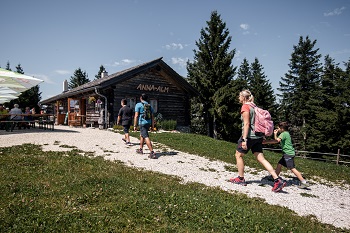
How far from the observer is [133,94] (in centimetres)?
2055

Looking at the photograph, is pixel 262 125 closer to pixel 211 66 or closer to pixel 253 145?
pixel 253 145

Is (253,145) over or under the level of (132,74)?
under

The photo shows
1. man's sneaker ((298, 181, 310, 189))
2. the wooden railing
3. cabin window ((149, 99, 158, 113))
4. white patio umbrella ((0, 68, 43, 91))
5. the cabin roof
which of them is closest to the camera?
man's sneaker ((298, 181, 310, 189))

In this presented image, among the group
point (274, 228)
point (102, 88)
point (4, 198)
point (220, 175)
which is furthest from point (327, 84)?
point (4, 198)

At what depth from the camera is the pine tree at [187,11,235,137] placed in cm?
2923

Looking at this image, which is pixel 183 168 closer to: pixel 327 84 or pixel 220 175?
pixel 220 175

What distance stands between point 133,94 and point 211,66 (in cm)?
1366

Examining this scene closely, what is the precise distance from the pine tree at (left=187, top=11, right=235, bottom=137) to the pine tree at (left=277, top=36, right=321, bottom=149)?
14.9 metres

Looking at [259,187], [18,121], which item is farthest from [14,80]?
[259,187]

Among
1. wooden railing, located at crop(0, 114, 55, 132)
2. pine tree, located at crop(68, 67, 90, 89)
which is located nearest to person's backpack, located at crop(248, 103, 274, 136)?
wooden railing, located at crop(0, 114, 55, 132)

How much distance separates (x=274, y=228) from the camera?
3.51 m

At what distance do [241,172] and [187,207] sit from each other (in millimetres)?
2561

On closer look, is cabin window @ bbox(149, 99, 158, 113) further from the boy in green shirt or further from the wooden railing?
the boy in green shirt

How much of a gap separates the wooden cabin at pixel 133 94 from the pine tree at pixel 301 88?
72.3 ft
